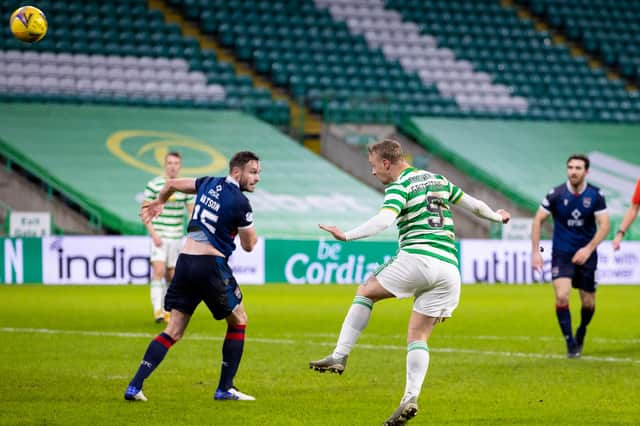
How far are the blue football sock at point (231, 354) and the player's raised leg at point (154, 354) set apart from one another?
0.44 meters

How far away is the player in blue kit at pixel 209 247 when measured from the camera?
8742 millimetres

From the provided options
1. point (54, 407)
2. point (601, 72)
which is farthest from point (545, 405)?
point (601, 72)

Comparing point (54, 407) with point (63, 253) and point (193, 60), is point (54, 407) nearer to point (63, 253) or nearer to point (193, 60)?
point (63, 253)

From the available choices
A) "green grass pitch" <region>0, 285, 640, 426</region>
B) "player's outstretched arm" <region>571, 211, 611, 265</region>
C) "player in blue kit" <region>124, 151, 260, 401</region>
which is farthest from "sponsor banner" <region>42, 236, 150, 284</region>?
"player in blue kit" <region>124, 151, 260, 401</region>

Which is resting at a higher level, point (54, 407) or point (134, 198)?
point (54, 407)

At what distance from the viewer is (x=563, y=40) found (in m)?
41.9

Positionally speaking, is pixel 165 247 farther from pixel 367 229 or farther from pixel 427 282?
pixel 367 229

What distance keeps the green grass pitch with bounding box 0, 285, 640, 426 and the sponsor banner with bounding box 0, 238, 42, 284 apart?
4.22m

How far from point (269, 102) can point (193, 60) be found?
2801 millimetres

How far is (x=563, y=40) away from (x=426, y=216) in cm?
3552

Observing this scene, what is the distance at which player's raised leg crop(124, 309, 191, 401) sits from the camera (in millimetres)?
8844

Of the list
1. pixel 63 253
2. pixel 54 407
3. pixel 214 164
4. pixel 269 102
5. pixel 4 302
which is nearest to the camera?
pixel 54 407

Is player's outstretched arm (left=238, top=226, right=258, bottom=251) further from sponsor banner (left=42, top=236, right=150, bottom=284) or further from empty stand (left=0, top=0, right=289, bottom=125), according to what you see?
empty stand (left=0, top=0, right=289, bottom=125)

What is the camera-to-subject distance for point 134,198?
28172 mm
